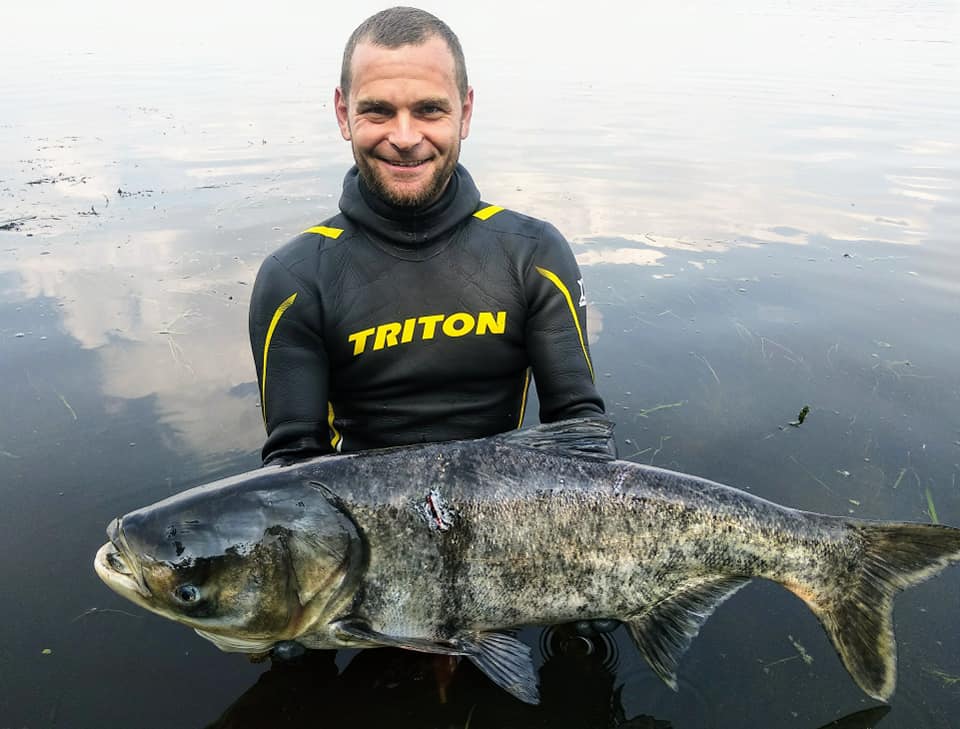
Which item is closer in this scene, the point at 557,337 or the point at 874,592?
the point at 874,592

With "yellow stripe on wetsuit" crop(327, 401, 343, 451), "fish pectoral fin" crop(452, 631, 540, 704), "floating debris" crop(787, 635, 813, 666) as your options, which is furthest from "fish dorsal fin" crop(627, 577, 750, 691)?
"yellow stripe on wetsuit" crop(327, 401, 343, 451)

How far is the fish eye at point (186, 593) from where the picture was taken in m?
2.59

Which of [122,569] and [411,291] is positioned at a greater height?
[411,291]

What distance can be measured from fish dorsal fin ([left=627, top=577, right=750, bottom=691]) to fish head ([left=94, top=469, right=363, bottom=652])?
1228 millimetres

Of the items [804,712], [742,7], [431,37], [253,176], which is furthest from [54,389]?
[742,7]

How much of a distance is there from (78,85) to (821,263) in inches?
838

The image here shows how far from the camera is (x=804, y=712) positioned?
3129 millimetres

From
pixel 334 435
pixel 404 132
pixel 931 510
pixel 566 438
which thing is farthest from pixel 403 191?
pixel 931 510

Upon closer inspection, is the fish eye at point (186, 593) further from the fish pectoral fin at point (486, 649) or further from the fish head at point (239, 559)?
the fish pectoral fin at point (486, 649)

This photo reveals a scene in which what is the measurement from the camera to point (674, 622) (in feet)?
9.82

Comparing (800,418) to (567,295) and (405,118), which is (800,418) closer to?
(567,295)

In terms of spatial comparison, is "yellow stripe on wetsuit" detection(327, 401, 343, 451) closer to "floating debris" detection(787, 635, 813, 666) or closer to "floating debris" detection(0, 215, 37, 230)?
"floating debris" detection(787, 635, 813, 666)

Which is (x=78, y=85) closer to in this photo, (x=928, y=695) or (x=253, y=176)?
(x=253, y=176)

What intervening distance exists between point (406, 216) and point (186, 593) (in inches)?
84.2
